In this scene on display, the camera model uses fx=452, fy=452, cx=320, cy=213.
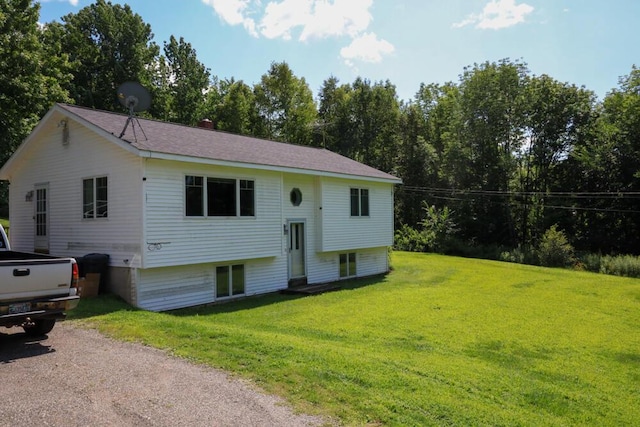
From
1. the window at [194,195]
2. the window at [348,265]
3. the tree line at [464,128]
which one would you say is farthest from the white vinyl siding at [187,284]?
the tree line at [464,128]

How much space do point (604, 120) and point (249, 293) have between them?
32.8 meters

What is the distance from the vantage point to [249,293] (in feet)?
45.0

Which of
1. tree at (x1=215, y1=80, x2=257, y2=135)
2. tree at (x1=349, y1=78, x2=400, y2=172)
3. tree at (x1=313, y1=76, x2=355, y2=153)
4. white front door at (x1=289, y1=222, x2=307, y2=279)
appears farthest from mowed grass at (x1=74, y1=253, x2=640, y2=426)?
tree at (x1=349, y1=78, x2=400, y2=172)

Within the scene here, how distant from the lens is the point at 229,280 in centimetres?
1312

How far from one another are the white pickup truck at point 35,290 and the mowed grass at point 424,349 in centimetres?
131

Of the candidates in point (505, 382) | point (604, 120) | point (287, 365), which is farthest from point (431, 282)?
point (604, 120)

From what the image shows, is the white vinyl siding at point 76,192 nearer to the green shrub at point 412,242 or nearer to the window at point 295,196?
the window at point 295,196

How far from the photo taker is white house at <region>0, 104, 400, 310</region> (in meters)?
10.9

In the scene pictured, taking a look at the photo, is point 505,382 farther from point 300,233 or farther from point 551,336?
point 300,233

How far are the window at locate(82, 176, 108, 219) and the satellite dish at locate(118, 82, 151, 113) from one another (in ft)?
7.34

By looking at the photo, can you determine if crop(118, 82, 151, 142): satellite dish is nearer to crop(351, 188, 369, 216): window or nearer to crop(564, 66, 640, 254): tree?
crop(351, 188, 369, 216): window

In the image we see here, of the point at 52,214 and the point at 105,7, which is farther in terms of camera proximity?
A: the point at 105,7

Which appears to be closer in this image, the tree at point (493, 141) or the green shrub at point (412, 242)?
the green shrub at point (412, 242)

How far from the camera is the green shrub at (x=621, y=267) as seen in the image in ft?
79.5
